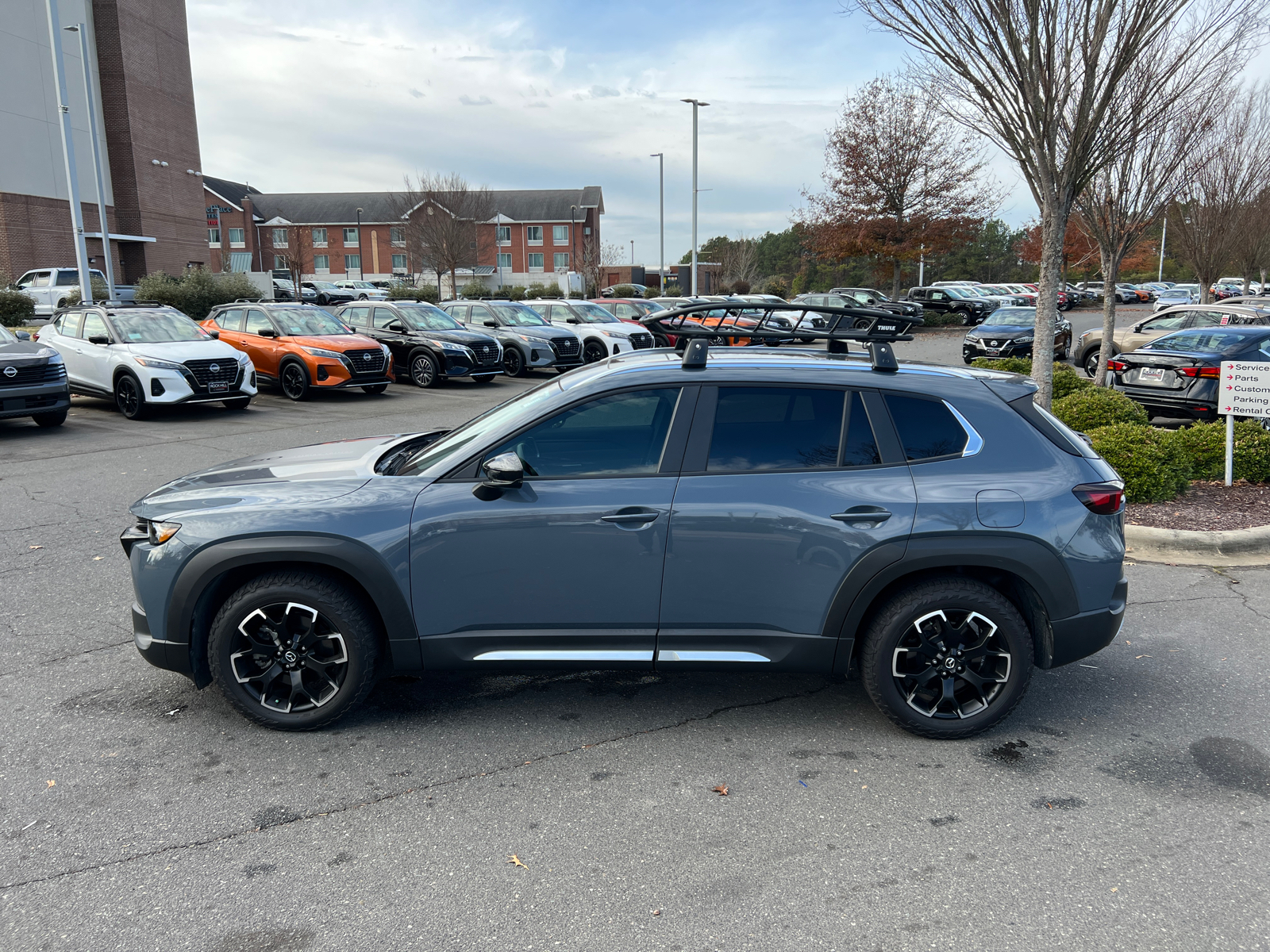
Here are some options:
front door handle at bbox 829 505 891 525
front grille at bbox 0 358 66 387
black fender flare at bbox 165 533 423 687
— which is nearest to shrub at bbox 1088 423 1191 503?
front door handle at bbox 829 505 891 525

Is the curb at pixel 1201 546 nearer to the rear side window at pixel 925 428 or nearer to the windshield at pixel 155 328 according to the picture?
the rear side window at pixel 925 428

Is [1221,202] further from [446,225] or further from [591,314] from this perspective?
[446,225]

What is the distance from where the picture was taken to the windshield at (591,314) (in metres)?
22.2

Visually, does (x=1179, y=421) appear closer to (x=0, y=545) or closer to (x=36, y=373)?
(x=0, y=545)

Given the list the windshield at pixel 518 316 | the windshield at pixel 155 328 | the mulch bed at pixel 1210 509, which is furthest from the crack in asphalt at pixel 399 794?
the windshield at pixel 518 316

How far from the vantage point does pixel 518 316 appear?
2134 cm

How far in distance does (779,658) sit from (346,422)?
37.1ft

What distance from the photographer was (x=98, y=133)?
42.9 meters

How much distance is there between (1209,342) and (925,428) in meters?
10.7

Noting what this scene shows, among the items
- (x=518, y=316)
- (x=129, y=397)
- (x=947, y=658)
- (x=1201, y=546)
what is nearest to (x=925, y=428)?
(x=947, y=658)

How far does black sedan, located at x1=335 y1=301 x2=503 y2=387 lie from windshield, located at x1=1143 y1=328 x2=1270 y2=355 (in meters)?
12.0

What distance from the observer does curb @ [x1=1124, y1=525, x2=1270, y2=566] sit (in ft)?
22.1

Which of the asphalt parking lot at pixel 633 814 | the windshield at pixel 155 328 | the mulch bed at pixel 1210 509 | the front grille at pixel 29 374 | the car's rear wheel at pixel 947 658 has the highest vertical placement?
the windshield at pixel 155 328

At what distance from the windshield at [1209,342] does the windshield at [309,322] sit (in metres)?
13.7
